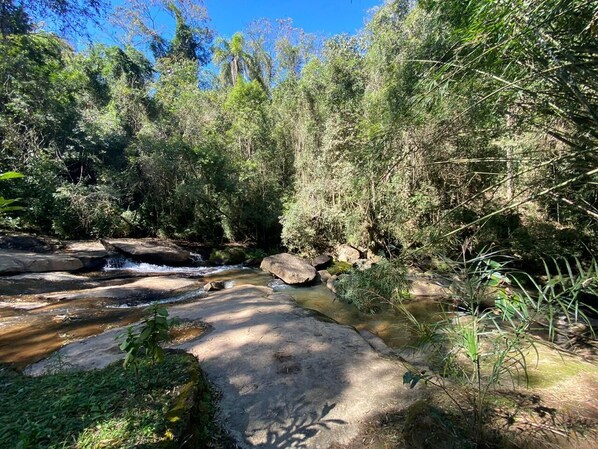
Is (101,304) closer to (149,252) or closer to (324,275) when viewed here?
(149,252)

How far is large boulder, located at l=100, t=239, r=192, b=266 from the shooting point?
10875mm

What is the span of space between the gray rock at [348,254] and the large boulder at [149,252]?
573 centimetres

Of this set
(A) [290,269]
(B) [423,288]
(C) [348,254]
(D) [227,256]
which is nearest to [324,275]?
(A) [290,269]

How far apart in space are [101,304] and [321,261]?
6.43m

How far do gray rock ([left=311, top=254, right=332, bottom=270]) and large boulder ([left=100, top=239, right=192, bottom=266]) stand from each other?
16.1 feet

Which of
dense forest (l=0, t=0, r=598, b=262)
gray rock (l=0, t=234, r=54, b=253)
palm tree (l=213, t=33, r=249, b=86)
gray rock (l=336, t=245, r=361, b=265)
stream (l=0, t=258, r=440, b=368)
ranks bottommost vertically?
stream (l=0, t=258, r=440, b=368)

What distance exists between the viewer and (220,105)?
1661 cm

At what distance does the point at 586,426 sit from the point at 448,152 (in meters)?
6.55

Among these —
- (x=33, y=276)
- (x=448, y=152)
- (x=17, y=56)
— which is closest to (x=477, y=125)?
(x=448, y=152)

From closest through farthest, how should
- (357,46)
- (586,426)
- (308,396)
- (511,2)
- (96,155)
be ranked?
(511,2)
(586,426)
(308,396)
(357,46)
(96,155)

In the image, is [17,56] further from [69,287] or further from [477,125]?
[477,125]

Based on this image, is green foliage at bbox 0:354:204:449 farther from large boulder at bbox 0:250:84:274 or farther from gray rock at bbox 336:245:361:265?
gray rock at bbox 336:245:361:265

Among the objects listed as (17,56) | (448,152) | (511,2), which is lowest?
(511,2)

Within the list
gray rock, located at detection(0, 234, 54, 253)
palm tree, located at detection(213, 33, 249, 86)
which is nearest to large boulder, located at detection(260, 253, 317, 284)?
gray rock, located at detection(0, 234, 54, 253)
